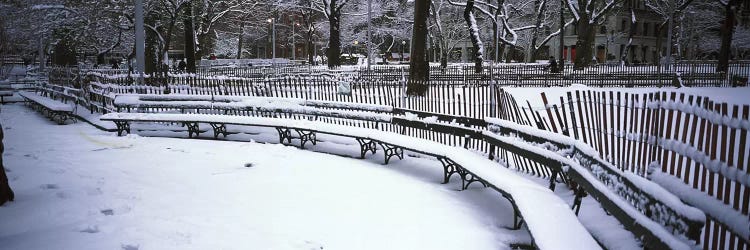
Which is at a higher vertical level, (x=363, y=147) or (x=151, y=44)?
(x=151, y=44)

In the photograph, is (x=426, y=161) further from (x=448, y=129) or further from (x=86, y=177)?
(x=86, y=177)

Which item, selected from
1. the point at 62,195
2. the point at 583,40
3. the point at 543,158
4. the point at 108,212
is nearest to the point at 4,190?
the point at 62,195

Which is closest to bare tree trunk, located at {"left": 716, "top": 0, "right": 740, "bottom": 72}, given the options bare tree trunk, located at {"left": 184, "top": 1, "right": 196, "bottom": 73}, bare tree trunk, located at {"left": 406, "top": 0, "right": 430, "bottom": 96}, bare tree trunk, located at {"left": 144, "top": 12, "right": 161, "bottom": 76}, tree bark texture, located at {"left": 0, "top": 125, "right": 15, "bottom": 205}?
bare tree trunk, located at {"left": 406, "top": 0, "right": 430, "bottom": 96}

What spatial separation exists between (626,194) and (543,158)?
1729mm

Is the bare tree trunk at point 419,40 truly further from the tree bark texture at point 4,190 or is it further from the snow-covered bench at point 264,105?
the tree bark texture at point 4,190

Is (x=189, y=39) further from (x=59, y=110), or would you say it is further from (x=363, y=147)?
(x=363, y=147)

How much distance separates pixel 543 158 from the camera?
555 cm

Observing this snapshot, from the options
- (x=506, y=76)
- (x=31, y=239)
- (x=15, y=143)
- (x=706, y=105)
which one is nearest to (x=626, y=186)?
(x=706, y=105)

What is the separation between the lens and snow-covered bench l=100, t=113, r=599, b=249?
12.4 ft

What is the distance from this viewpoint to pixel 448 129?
25.8 ft

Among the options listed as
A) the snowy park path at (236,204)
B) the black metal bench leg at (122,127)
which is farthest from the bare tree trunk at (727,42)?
the black metal bench leg at (122,127)

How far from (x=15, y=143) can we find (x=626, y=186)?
1011cm

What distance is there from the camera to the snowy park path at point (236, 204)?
473 centimetres

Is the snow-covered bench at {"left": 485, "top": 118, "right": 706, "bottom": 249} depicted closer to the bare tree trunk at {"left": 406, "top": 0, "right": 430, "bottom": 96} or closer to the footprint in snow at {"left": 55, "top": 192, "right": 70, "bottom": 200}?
the footprint in snow at {"left": 55, "top": 192, "right": 70, "bottom": 200}
